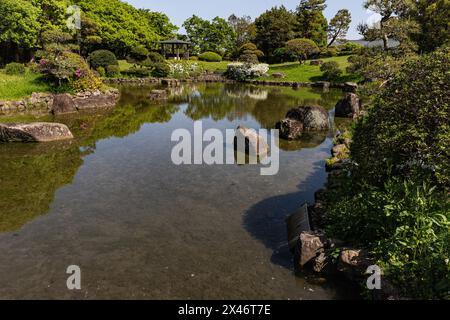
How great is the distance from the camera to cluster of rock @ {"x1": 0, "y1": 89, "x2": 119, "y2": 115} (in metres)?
25.4

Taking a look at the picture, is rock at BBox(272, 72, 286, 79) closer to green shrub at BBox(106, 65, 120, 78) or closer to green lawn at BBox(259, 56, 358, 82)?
green lawn at BBox(259, 56, 358, 82)

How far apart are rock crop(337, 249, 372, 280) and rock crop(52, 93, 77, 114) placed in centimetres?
2424

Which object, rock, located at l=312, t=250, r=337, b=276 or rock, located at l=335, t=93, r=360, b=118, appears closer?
A: rock, located at l=312, t=250, r=337, b=276

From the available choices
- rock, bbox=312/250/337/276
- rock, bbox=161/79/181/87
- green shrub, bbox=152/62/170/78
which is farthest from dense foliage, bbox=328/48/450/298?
green shrub, bbox=152/62/170/78

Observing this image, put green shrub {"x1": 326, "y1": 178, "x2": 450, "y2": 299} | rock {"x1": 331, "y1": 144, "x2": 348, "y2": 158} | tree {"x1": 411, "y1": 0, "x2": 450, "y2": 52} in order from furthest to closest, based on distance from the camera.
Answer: tree {"x1": 411, "y1": 0, "x2": 450, "y2": 52} < rock {"x1": 331, "y1": 144, "x2": 348, "y2": 158} < green shrub {"x1": 326, "y1": 178, "x2": 450, "y2": 299}

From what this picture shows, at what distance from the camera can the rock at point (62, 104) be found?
1007 inches

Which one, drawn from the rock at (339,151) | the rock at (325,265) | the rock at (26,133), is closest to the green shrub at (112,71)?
the rock at (26,133)

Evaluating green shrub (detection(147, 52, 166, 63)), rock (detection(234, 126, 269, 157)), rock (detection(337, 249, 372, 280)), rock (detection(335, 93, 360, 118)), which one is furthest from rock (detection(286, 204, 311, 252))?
green shrub (detection(147, 52, 166, 63))

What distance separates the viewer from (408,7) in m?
24.9

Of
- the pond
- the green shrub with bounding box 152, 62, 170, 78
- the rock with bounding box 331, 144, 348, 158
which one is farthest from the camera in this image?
the green shrub with bounding box 152, 62, 170, 78

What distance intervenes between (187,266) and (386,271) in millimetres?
4234

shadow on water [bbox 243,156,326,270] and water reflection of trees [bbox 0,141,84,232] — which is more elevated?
water reflection of trees [bbox 0,141,84,232]

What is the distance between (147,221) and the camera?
9.94 m

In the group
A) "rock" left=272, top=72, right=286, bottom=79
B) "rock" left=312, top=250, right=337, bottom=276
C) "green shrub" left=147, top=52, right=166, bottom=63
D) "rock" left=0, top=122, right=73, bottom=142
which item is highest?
"green shrub" left=147, top=52, right=166, bottom=63
